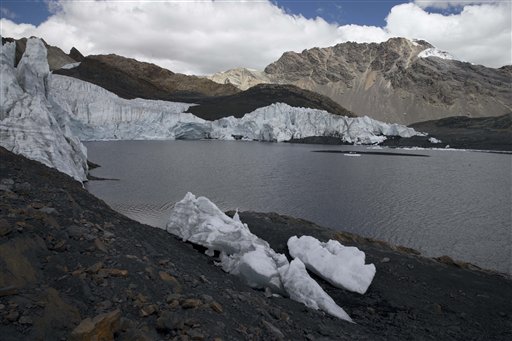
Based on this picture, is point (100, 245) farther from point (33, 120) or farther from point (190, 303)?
point (33, 120)

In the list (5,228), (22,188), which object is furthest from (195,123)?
(5,228)

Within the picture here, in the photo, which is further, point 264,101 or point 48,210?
point 264,101

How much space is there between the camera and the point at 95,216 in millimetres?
10383

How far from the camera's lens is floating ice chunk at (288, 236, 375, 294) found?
39.2ft

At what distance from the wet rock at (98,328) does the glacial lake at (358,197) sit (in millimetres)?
16168

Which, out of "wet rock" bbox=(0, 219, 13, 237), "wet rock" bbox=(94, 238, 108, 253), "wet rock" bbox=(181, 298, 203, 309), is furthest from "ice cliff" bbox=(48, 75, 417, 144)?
"wet rock" bbox=(181, 298, 203, 309)

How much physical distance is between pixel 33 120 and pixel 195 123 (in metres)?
89.7

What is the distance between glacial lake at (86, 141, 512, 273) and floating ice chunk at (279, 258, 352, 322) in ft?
35.4

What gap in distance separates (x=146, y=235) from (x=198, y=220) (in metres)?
2.35

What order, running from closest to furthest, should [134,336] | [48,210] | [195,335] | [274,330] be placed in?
[134,336] < [195,335] < [274,330] < [48,210]

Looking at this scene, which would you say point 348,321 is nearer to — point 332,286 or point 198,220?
point 332,286

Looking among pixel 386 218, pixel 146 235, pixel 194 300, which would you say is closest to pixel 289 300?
pixel 194 300

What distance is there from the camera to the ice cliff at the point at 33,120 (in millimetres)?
24519

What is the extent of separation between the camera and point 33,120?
86.0 ft
